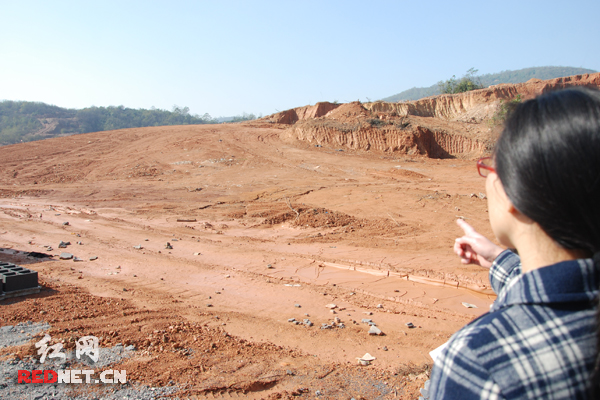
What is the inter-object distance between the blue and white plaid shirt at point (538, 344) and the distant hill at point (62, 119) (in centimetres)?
5837

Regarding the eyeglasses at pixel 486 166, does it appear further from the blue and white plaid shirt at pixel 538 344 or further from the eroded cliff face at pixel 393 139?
the eroded cliff face at pixel 393 139

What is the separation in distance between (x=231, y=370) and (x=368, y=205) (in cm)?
879

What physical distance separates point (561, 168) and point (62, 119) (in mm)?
73674

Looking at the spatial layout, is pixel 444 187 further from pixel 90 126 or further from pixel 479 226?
pixel 90 126

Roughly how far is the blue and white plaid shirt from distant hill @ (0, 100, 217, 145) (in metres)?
58.4

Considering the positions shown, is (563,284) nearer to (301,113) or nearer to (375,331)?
(375,331)

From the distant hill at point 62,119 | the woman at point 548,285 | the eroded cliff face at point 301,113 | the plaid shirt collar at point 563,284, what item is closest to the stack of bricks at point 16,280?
the woman at point 548,285

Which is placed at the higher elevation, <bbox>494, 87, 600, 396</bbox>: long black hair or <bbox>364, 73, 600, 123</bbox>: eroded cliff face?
<bbox>364, 73, 600, 123</bbox>: eroded cliff face

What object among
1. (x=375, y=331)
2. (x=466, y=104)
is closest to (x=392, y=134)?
(x=466, y=104)

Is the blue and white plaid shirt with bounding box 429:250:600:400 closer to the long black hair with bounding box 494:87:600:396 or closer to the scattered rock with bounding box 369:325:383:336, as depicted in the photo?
the long black hair with bounding box 494:87:600:396

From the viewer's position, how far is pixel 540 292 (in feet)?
2.63

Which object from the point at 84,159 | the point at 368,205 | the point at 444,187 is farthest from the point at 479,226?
the point at 84,159

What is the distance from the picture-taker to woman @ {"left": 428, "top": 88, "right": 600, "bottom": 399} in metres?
0.77

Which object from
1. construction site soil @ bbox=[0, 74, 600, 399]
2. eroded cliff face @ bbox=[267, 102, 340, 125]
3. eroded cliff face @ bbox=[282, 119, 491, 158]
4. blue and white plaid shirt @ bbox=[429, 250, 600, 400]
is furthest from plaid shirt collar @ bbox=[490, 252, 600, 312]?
eroded cliff face @ bbox=[267, 102, 340, 125]
